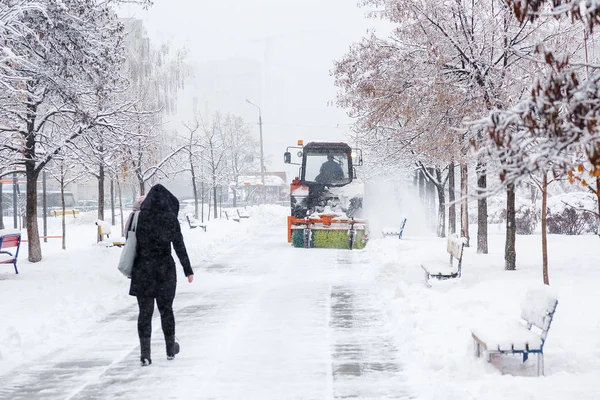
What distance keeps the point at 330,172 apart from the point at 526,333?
17.5 m

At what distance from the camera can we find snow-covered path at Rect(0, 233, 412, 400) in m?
6.12

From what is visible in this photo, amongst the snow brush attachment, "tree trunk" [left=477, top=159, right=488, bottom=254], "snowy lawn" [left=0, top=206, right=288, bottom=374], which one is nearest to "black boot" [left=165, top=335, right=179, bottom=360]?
"snowy lawn" [left=0, top=206, right=288, bottom=374]

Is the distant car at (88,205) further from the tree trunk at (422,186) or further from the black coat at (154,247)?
the black coat at (154,247)

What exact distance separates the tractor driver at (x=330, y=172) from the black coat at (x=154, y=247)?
16.4 metres

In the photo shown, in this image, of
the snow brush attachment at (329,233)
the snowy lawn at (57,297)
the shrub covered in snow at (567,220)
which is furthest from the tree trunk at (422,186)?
the snowy lawn at (57,297)

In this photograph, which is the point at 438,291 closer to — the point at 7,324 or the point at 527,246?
the point at 7,324

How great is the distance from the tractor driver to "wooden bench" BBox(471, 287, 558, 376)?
16.9 meters

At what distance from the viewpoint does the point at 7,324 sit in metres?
8.59

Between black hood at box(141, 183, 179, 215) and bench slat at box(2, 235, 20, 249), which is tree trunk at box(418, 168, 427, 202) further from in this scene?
black hood at box(141, 183, 179, 215)

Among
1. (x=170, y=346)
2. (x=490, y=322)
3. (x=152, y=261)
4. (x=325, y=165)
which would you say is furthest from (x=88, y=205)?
(x=490, y=322)

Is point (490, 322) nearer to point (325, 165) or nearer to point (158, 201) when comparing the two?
point (158, 201)

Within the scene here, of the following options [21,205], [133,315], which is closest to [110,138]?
[133,315]

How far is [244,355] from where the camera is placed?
291 inches

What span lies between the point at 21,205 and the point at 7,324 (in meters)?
31.7
